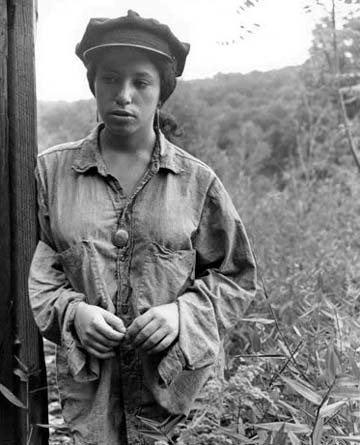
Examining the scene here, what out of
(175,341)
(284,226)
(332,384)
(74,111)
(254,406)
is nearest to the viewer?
(332,384)

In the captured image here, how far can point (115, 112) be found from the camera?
1971 mm

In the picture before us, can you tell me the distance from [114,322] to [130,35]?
2.52ft

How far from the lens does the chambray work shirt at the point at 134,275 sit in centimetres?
197

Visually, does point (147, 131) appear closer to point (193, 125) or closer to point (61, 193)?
point (61, 193)

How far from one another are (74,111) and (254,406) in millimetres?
7211

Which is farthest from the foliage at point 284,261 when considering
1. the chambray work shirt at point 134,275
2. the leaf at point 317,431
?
the chambray work shirt at point 134,275

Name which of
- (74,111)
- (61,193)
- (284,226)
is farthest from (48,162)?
(74,111)

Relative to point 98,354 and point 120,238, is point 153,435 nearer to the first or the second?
point 98,354

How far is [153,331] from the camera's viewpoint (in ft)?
6.10

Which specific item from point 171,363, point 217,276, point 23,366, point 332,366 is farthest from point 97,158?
point 332,366

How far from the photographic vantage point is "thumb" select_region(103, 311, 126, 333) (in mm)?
1857

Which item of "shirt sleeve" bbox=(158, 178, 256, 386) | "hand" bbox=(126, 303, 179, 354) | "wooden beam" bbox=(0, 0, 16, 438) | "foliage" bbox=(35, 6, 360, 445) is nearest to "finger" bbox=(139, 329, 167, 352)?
"hand" bbox=(126, 303, 179, 354)

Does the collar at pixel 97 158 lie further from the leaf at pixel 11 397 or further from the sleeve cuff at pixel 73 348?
the leaf at pixel 11 397

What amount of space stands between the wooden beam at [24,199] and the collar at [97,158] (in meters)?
0.29
